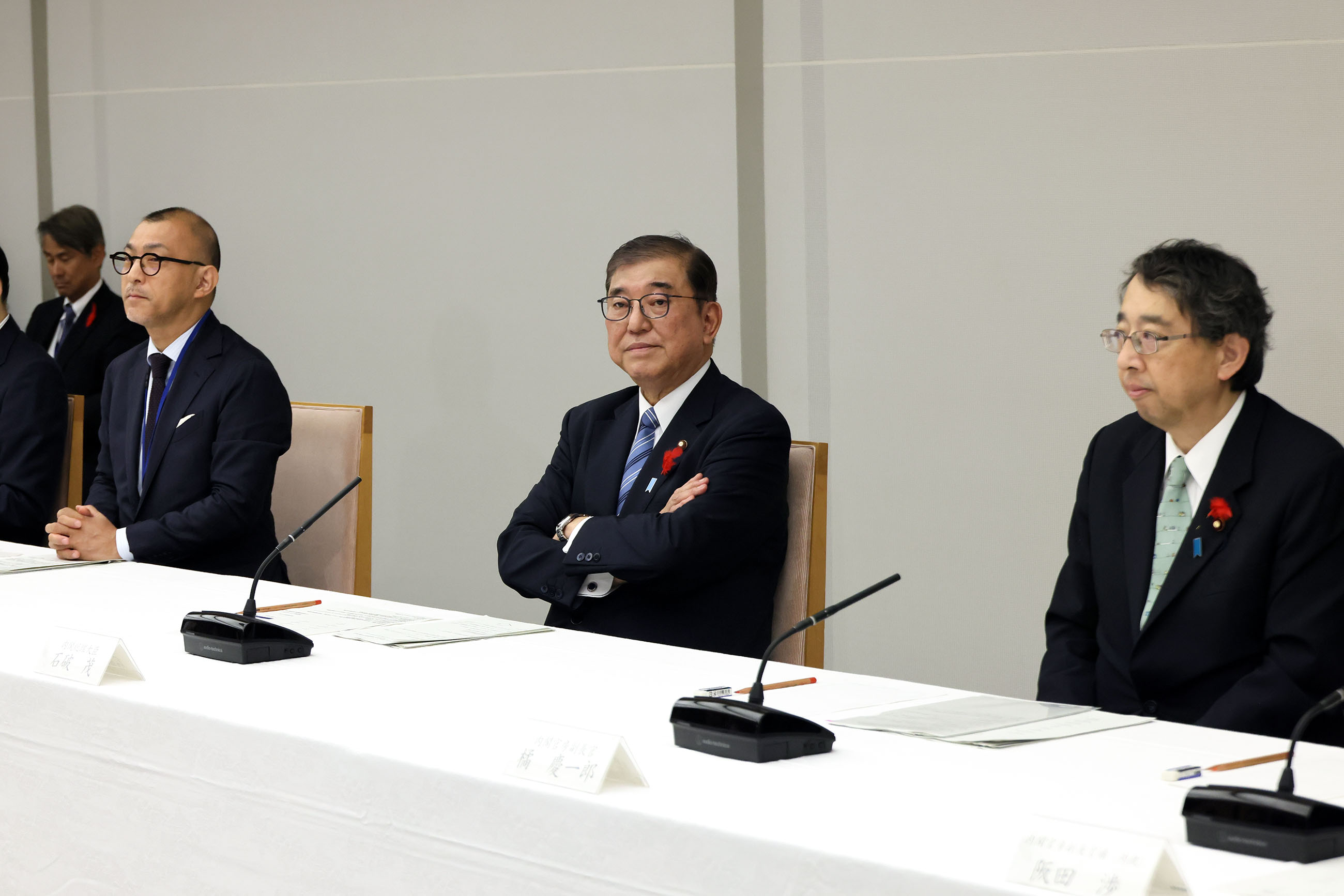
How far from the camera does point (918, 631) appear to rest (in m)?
3.76

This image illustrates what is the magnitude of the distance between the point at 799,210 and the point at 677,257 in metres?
1.28

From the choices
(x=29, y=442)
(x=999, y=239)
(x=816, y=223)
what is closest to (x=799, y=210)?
(x=816, y=223)

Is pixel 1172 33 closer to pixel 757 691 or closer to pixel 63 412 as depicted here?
pixel 757 691

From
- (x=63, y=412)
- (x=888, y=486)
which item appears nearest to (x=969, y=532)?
(x=888, y=486)

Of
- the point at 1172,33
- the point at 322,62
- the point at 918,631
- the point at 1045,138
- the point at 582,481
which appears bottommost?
the point at 918,631

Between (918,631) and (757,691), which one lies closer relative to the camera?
(757,691)

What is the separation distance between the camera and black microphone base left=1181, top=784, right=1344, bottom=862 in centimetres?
97

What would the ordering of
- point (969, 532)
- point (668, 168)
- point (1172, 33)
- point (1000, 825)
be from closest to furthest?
point (1000, 825) < point (1172, 33) < point (969, 532) < point (668, 168)

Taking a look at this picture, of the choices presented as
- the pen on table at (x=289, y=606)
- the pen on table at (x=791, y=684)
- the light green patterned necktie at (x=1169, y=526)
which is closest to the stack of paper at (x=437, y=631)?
the pen on table at (x=289, y=606)

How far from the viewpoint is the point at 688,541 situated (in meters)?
2.30

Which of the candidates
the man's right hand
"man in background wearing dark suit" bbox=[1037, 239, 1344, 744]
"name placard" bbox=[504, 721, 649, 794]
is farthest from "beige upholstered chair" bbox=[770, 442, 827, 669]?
"name placard" bbox=[504, 721, 649, 794]

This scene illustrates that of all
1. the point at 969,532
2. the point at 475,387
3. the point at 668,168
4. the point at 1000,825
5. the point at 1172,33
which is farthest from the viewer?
the point at 475,387

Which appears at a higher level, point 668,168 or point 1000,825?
point 668,168

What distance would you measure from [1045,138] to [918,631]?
134 cm
